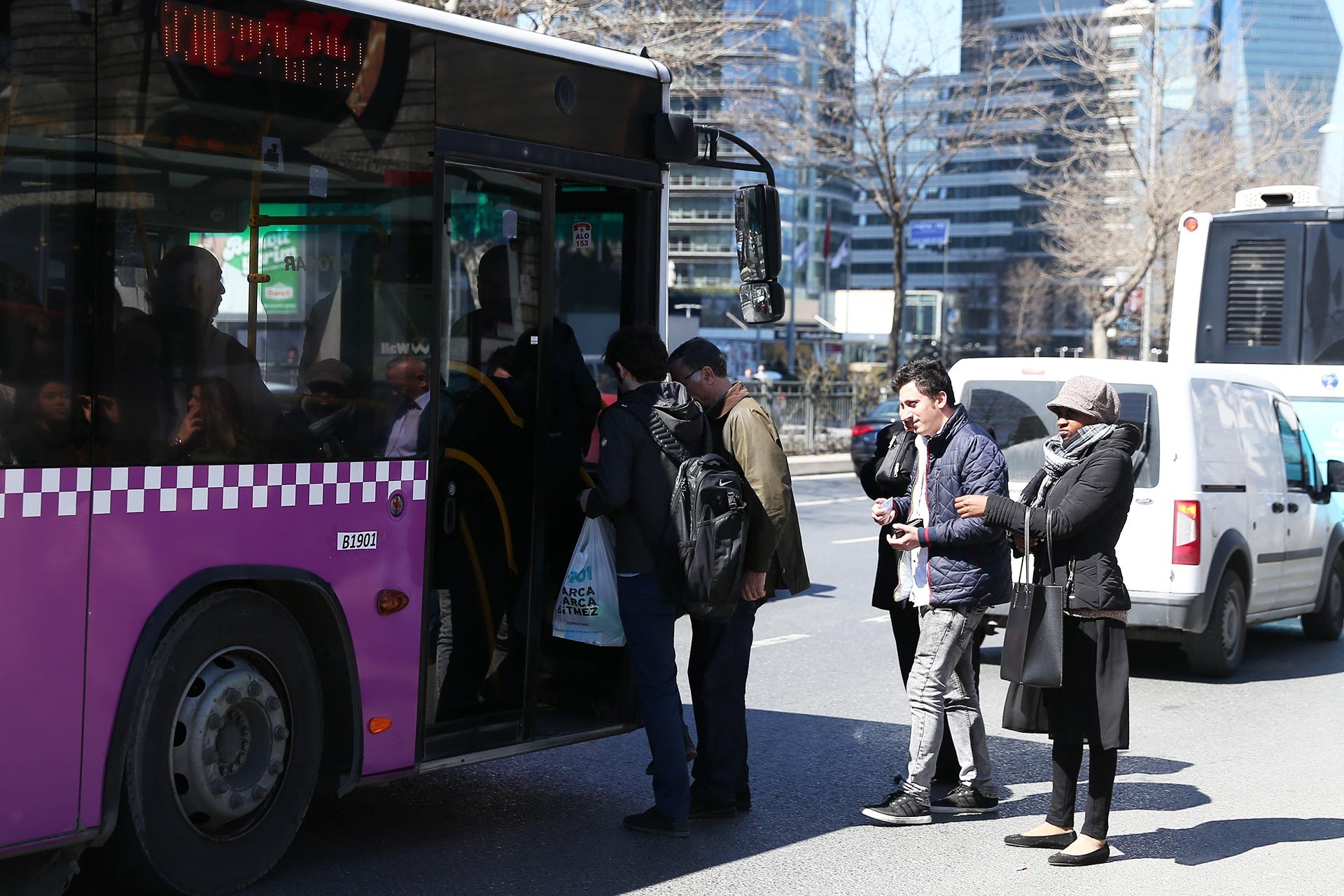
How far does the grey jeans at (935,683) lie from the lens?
6188 mm

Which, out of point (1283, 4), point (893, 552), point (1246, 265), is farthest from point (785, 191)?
point (893, 552)

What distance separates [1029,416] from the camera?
32.4 feet

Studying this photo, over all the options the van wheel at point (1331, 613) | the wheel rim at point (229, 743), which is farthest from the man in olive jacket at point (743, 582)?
the van wheel at point (1331, 613)

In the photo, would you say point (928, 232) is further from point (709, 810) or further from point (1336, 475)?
point (709, 810)

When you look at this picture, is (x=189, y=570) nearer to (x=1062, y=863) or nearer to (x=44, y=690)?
(x=44, y=690)

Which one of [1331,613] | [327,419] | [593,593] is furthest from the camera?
[1331,613]

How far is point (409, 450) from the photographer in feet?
18.0

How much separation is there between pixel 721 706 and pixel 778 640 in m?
4.77

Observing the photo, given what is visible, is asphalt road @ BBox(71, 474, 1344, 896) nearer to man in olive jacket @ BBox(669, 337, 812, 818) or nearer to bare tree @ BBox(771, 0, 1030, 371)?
man in olive jacket @ BBox(669, 337, 812, 818)

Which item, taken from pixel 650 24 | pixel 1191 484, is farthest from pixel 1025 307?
pixel 1191 484

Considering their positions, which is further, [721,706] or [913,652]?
[913,652]

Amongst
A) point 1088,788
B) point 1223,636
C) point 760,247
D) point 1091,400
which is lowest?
point 1223,636

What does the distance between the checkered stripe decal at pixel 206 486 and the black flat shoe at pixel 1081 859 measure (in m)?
2.73

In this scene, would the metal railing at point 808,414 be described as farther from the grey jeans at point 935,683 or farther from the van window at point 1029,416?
the grey jeans at point 935,683
